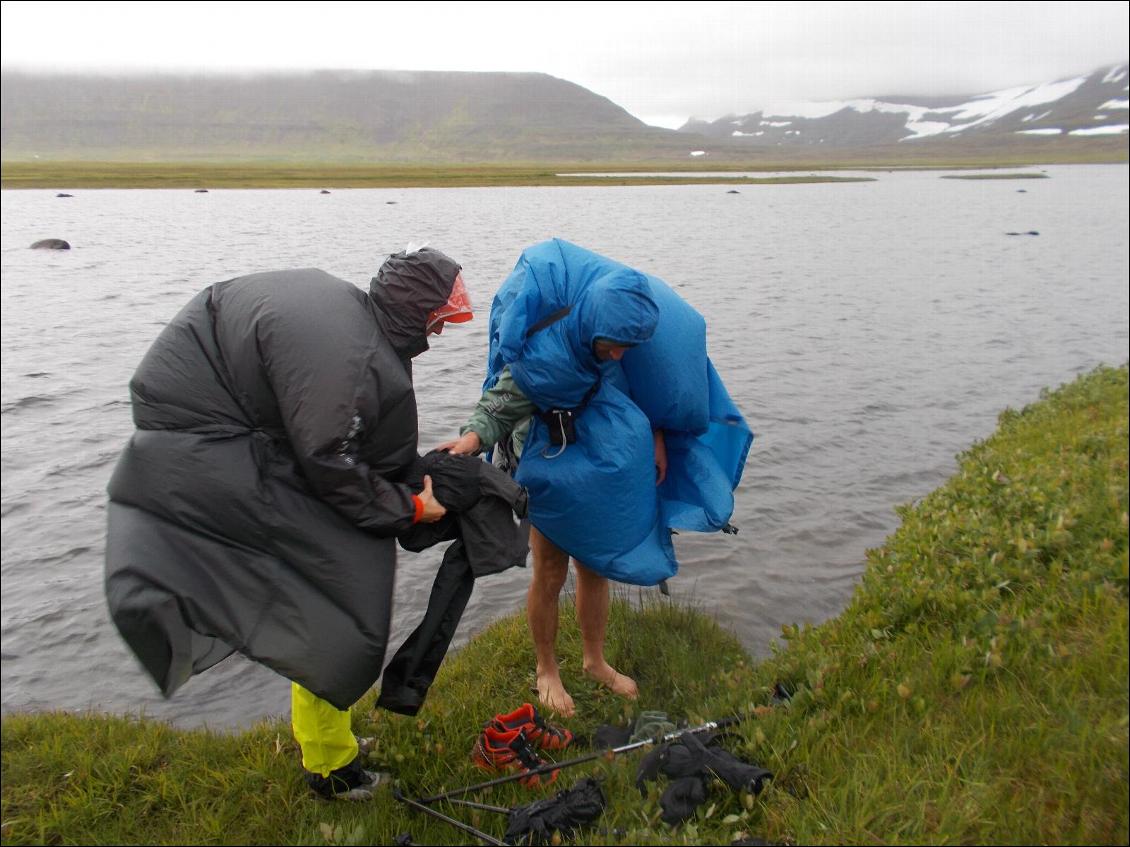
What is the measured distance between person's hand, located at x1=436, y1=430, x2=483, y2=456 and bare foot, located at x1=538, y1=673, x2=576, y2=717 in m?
1.93

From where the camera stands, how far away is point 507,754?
4.47 metres

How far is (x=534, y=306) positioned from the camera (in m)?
4.39

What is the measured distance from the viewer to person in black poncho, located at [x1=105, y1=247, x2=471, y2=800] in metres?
3.33

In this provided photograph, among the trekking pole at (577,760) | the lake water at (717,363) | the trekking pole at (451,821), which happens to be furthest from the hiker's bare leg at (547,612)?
the lake water at (717,363)

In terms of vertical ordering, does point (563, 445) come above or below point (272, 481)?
below

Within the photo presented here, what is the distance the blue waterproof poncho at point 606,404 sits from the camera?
14.2 ft

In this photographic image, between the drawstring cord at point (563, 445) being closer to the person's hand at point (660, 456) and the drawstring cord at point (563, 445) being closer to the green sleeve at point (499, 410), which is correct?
the green sleeve at point (499, 410)

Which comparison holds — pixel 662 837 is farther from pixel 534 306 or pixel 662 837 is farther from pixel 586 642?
pixel 534 306

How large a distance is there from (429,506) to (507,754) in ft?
5.32

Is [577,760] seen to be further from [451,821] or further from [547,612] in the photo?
[547,612]

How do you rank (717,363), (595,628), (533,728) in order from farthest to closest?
(717,363)
(595,628)
(533,728)

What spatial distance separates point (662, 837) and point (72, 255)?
29867mm

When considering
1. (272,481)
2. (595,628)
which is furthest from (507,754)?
(272,481)

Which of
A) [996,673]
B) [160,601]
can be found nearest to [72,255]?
[160,601]
